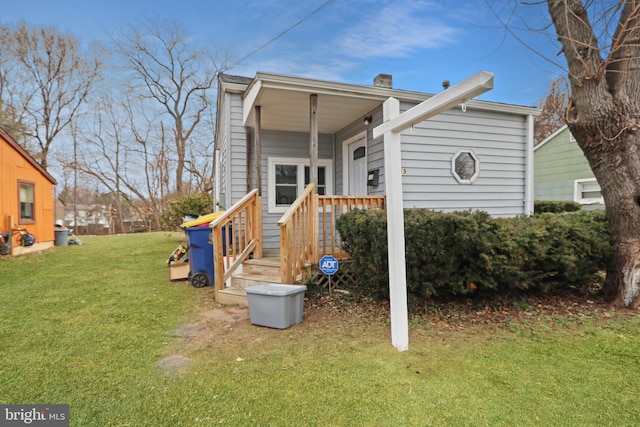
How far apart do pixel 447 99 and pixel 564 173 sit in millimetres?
12596

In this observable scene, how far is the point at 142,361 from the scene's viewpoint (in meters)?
2.74

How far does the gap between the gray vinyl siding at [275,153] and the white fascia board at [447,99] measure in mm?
4068

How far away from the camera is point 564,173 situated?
12164 mm

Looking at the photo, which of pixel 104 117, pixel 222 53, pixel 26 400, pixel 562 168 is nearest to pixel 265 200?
pixel 26 400

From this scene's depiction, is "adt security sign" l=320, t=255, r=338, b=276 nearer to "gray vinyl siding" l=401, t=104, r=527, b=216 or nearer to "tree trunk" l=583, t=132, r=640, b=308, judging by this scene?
"gray vinyl siding" l=401, t=104, r=527, b=216

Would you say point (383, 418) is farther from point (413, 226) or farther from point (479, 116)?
point (479, 116)

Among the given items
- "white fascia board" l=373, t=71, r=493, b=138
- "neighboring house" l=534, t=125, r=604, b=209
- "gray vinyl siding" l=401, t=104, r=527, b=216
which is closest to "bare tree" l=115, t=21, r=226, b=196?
"gray vinyl siding" l=401, t=104, r=527, b=216

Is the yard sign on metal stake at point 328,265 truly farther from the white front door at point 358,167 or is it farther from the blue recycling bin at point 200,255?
the white front door at point 358,167

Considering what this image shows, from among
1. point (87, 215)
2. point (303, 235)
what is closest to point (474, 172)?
point (303, 235)

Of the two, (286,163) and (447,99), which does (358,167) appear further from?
(447,99)

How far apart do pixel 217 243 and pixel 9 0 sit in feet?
48.8

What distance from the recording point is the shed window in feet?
29.2

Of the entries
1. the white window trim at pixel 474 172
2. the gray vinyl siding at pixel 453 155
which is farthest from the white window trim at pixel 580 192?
the white window trim at pixel 474 172

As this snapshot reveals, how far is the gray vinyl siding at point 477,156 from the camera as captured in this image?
5980mm
